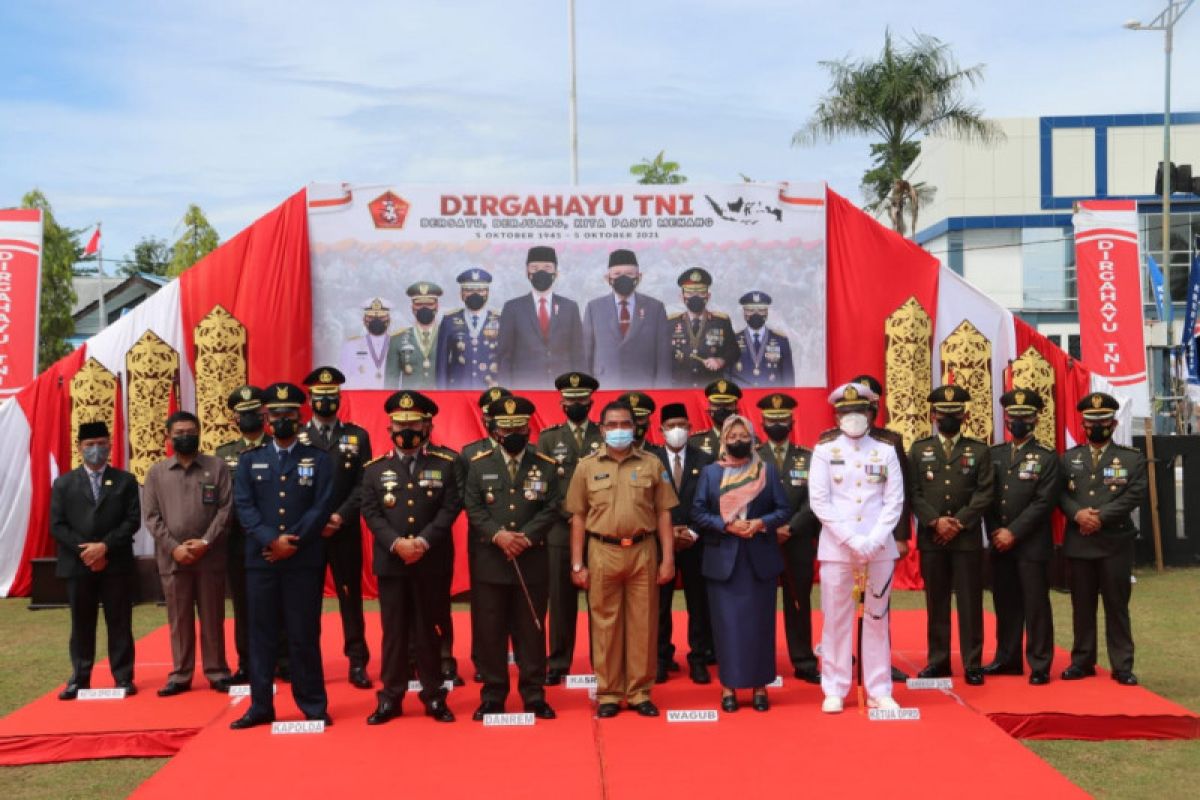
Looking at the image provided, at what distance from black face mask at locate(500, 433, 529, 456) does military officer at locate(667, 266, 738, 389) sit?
14.7 ft

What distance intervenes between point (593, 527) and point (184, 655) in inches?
102

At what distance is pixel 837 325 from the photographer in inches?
417

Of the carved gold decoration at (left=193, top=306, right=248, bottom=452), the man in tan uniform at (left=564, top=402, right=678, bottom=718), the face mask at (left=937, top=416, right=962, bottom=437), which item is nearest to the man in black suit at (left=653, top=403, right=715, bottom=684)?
the man in tan uniform at (left=564, top=402, right=678, bottom=718)

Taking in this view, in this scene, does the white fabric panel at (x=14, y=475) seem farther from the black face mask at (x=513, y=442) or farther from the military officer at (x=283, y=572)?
the black face mask at (x=513, y=442)

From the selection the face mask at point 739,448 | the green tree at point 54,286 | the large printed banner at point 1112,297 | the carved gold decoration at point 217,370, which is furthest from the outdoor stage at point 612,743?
the green tree at point 54,286

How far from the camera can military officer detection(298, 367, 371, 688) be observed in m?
6.85

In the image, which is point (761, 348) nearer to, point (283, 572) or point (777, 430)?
point (777, 430)

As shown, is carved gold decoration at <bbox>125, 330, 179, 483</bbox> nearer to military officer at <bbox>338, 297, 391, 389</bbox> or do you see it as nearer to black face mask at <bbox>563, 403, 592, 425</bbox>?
military officer at <bbox>338, 297, 391, 389</bbox>

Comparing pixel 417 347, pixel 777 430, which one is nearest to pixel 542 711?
pixel 777 430

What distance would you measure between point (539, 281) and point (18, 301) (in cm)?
463

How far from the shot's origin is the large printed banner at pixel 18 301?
34.8 feet

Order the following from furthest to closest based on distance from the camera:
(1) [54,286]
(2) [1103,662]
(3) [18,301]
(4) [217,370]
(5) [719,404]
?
(1) [54,286], (3) [18,301], (4) [217,370], (2) [1103,662], (5) [719,404]

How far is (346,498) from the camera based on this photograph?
6.84 m

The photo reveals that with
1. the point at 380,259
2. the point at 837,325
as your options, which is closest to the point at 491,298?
the point at 380,259
